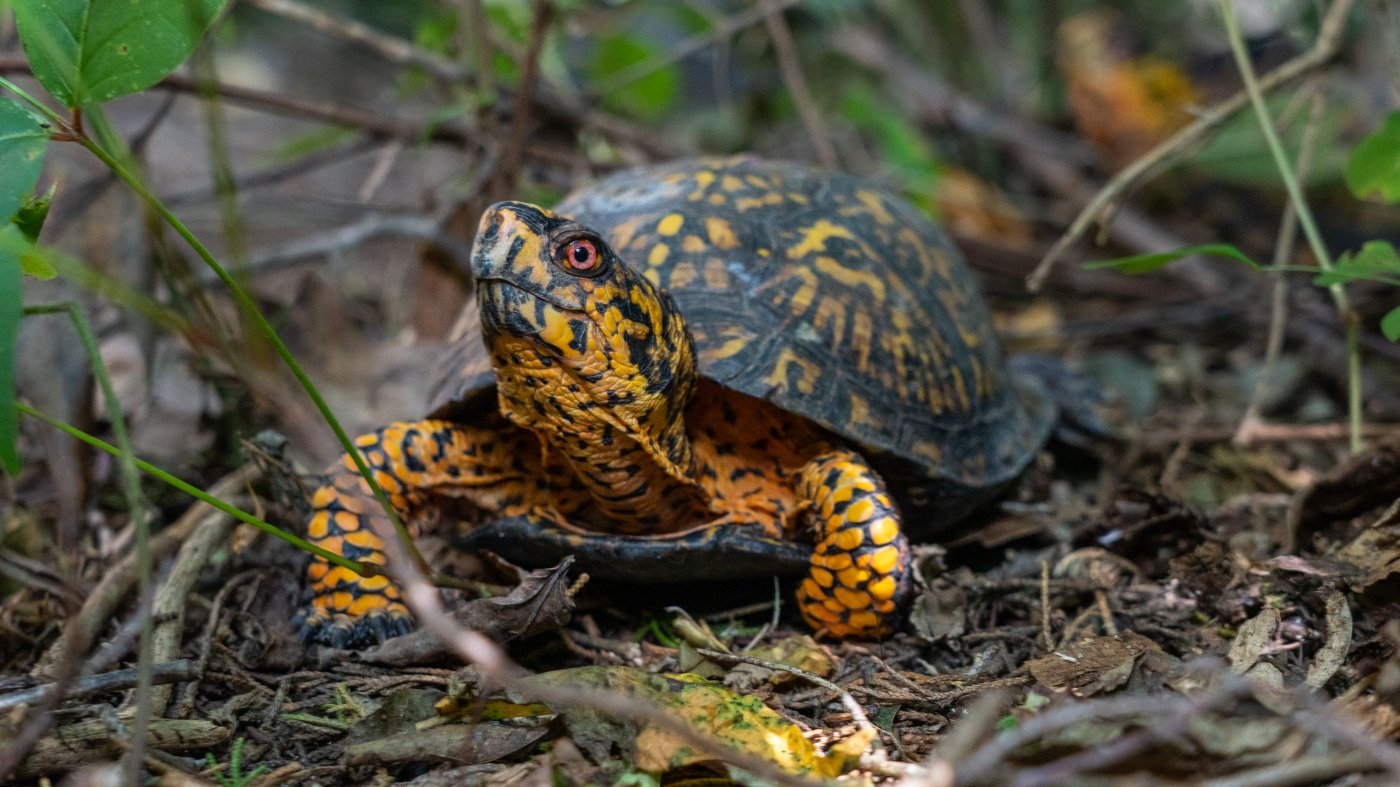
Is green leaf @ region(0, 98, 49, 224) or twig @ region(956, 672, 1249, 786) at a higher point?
green leaf @ region(0, 98, 49, 224)

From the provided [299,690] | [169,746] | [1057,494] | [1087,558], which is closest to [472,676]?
[299,690]

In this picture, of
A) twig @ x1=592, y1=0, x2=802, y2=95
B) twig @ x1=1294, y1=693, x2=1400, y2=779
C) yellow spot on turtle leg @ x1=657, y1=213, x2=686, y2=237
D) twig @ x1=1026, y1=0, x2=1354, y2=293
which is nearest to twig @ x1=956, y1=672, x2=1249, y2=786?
twig @ x1=1294, y1=693, x2=1400, y2=779

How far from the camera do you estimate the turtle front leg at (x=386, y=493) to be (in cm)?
242

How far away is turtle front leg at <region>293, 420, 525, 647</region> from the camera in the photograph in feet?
7.95

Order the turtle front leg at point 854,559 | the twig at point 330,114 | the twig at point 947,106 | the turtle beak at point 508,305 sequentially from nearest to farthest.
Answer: the turtle beak at point 508,305 < the turtle front leg at point 854,559 < the twig at point 330,114 < the twig at point 947,106

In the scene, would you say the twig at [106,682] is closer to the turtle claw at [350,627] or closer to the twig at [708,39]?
the turtle claw at [350,627]

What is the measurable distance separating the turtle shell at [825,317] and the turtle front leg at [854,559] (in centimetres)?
15

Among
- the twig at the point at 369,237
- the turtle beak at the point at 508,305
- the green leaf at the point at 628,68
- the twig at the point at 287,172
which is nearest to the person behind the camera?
the turtle beak at the point at 508,305

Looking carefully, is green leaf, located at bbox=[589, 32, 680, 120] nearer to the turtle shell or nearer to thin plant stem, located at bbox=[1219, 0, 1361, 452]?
the turtle shell

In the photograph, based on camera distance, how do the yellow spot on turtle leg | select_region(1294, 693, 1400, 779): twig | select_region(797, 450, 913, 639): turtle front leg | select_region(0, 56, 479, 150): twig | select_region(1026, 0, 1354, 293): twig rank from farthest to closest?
select_region(0, 56, 479, 150): twig, select_region(1026, 0, 1354, 293): twig, the yellow spot on turtle leg, select_region(797, 450, 913, 639): turtle front leg, select_region(1294, 693, 1400, 779): twig

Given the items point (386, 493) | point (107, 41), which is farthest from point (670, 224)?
point (107, 41)

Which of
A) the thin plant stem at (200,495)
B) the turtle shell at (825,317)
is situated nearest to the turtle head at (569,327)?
the turtle shell at (825,317)

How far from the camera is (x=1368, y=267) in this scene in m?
2.27

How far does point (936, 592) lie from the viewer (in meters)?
2.62
